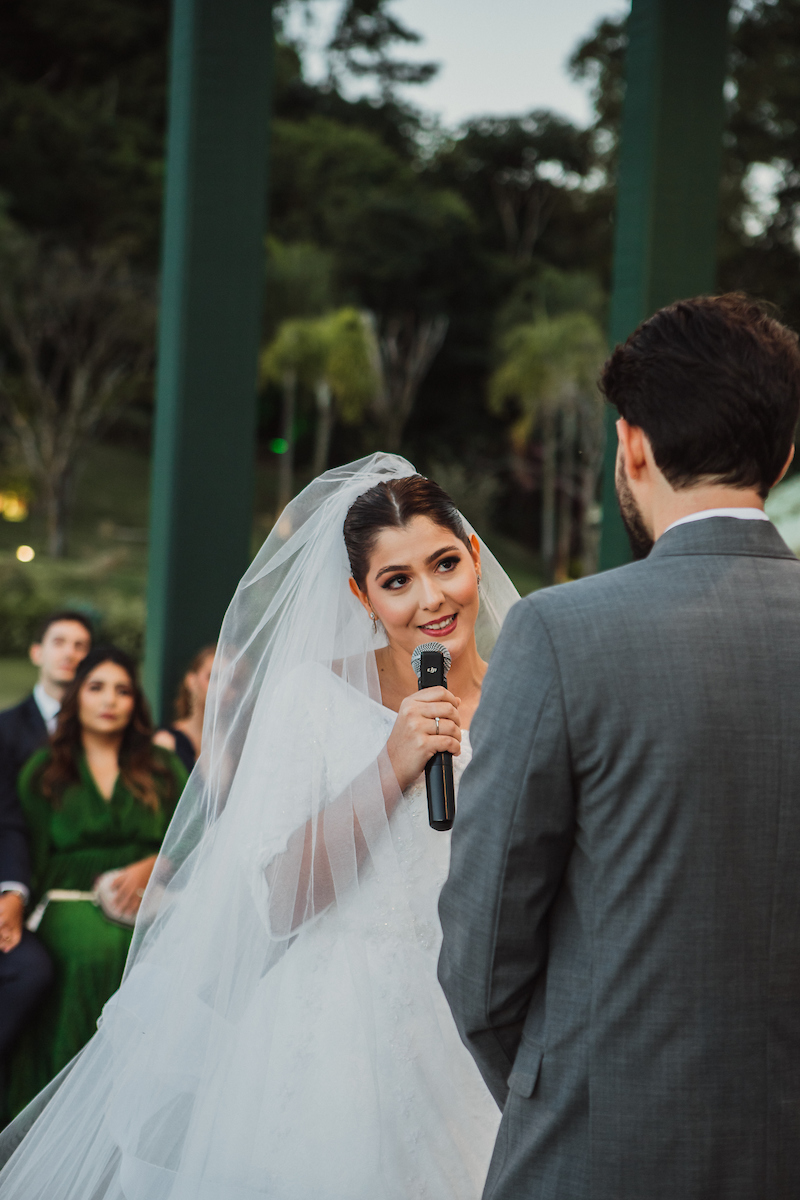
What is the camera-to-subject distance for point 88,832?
362cm

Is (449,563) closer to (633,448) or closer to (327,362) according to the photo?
(633,448)

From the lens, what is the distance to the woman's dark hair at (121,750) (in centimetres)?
369

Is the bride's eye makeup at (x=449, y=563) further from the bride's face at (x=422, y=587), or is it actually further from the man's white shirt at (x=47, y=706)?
the man's white shirt at (x=47, y=706)

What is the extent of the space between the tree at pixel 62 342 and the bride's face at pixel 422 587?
46.4ft

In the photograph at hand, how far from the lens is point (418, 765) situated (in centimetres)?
182

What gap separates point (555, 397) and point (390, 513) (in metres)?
17.8

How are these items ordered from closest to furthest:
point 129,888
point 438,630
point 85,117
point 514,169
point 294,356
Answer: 1. point 438,630
2. point 129,888
3. point 85,117
4. point 294,356
5. point 514,169

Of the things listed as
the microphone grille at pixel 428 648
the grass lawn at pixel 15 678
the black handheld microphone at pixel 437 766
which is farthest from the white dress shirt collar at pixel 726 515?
the grass lawn at pixel 15 678

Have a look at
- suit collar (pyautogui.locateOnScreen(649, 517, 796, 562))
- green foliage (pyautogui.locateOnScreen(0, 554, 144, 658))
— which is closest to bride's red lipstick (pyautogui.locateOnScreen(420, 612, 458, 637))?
suit collar (pyautogui.locateOnScreen(649, 517, 796, 562))

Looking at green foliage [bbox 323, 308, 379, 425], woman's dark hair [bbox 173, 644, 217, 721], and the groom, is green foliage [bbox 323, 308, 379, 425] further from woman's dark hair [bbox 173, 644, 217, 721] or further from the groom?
the groom

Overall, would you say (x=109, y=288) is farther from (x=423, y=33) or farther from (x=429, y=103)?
(x=423, y=33)

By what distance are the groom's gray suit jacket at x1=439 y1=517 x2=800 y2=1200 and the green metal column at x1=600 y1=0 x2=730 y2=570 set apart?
314cm

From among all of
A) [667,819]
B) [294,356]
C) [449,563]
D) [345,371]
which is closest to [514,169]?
[345,371]

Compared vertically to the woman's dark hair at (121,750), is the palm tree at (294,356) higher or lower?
higher
